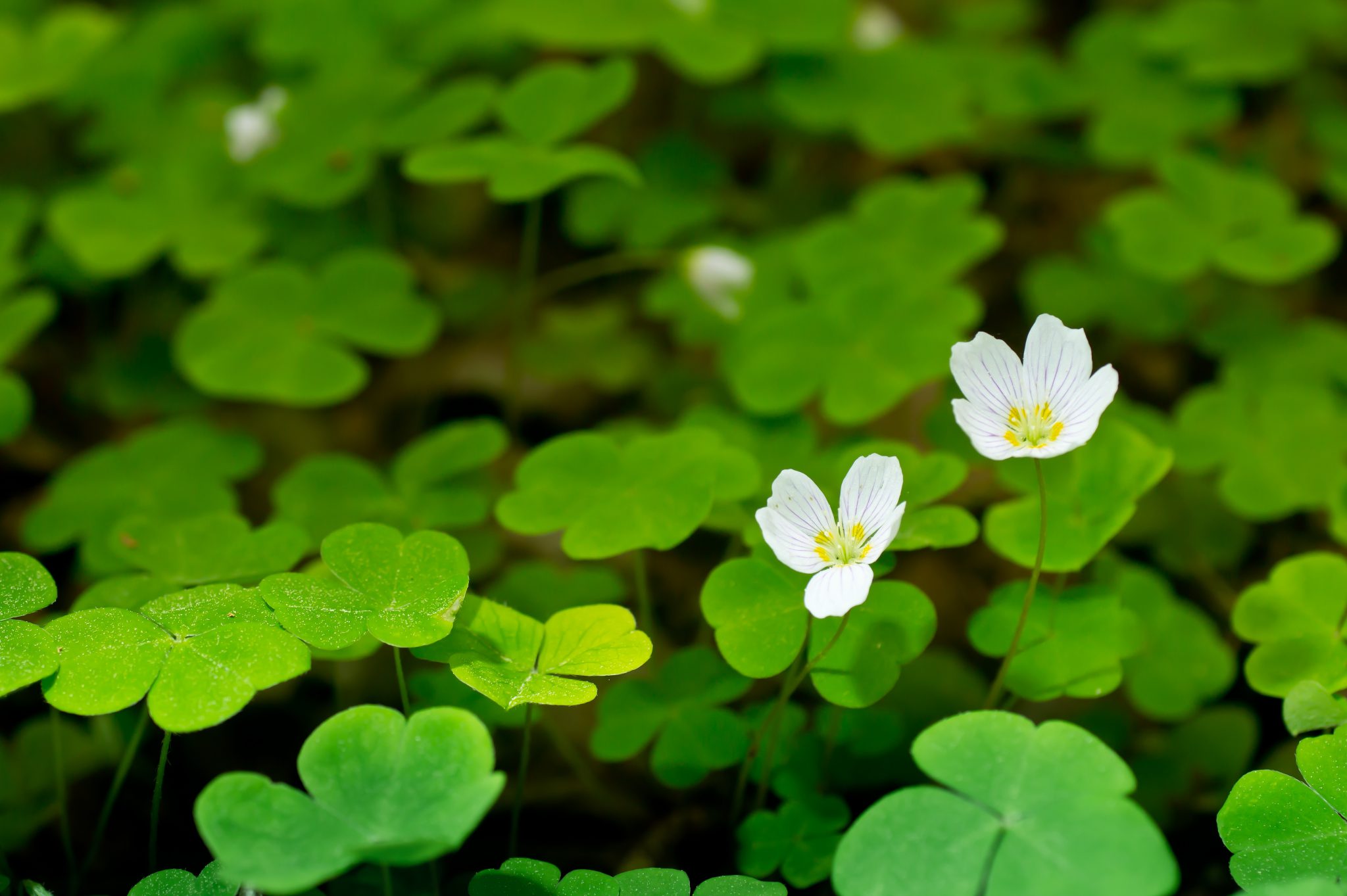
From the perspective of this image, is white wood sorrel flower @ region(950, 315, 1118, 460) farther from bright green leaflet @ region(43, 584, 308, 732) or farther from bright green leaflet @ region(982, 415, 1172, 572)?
bright green leaflet @ region(43, 584, 308, 732)

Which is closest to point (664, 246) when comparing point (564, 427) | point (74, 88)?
point (564, 427)

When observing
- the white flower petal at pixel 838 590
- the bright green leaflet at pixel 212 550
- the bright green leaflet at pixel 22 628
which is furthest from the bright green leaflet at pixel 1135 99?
the bright green leaflet at pixel 22 628

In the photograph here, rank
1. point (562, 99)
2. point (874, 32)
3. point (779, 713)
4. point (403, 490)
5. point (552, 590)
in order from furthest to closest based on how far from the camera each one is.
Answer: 1. point (874, 32)
2. point (562, 99)
3. point (403, 490)
4. point (552, 590)
5. point (779, 713)

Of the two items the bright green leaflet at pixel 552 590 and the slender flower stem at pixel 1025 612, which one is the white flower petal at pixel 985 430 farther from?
the bright green leaflet at pixel 552 590

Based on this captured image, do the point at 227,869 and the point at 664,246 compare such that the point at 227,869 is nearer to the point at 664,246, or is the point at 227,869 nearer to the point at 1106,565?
the point at 1106,565

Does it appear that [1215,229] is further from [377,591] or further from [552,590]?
[377,591]

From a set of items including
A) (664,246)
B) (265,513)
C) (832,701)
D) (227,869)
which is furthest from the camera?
(664,246)

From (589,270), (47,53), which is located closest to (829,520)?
(589,270)
